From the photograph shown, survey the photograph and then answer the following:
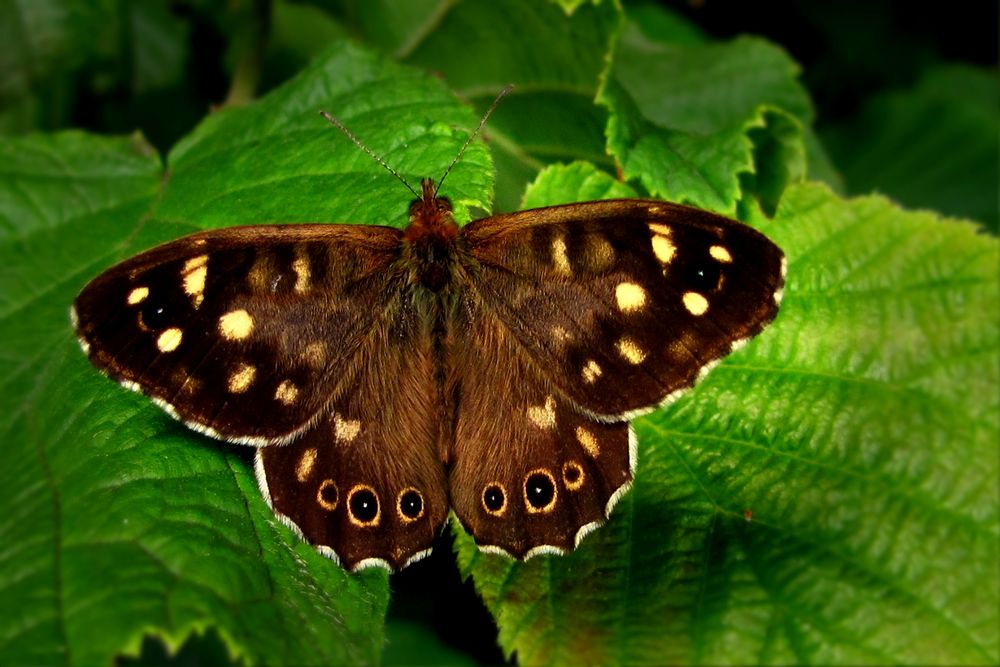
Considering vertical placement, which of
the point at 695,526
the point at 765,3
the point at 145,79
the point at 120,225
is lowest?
the point at 695,526

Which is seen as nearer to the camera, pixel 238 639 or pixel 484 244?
pixel 238 639

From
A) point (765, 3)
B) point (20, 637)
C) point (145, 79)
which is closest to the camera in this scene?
point (20, 637)

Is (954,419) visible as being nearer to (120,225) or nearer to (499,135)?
(499,135)

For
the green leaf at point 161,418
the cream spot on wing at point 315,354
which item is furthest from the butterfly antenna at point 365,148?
the cream spot on wing at point 315,354

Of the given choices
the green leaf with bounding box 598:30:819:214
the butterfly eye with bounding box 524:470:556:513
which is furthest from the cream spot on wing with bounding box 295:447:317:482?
the green leaf with bounding box 598:30:819:214

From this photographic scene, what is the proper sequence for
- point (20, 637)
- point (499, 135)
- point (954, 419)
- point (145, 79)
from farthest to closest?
point (145, 79), point (499, 135), point (954, 419), point (20, 637)

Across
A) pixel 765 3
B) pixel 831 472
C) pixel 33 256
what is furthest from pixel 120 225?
pixel 765 3

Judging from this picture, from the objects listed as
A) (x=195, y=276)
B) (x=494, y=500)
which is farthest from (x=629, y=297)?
(x=195, y=276)

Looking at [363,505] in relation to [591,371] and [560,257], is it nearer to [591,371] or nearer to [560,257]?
[591,371]
